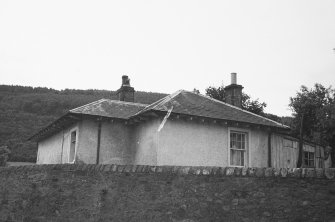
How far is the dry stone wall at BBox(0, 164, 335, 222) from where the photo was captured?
7.36 metres

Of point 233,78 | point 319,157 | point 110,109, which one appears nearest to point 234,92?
point 233,78

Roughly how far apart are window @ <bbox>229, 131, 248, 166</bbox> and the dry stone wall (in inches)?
351

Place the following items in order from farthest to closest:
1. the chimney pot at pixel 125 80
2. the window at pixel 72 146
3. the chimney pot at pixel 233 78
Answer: the chimney pot at pixel 125 80 → the chimney pot at pixel 233 78 → the window at pixel 72 146

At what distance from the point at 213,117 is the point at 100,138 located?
17.0 feet

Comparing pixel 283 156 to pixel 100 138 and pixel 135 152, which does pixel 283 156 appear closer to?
pixel 135 152

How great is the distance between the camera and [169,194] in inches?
342

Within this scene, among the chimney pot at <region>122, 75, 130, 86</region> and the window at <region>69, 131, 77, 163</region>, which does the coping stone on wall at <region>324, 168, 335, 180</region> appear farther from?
the chimney pot at <region>122, 75, 130, 86</region>

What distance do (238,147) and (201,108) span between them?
2507 mm

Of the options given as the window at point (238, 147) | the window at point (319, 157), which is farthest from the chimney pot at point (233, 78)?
the window at point (319, 157)

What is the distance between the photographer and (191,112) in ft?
54.0

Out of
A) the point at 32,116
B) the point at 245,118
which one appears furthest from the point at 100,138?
the point at 32,116

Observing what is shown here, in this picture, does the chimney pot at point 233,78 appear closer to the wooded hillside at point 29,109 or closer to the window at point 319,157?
the window at point 319,157

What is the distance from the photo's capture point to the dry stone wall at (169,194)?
7359mm

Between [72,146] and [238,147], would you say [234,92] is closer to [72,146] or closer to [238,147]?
[238,147]
